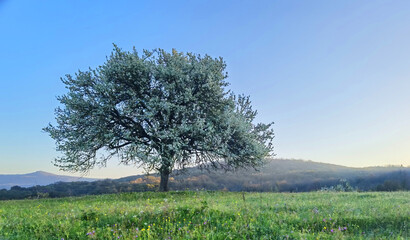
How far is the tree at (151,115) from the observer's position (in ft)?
71.2

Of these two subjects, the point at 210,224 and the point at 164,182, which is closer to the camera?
the point at 210,224

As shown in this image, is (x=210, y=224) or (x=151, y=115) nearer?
(x=210, y=224)

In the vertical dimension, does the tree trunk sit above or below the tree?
below

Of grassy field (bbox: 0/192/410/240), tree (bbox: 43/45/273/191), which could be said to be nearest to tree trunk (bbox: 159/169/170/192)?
tree (bbox: 43/45/273/191)

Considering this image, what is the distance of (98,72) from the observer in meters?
23.0

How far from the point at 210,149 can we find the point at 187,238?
600 inches

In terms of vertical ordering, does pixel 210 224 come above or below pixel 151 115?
below

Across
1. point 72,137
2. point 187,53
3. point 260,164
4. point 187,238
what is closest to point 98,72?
point 72,137

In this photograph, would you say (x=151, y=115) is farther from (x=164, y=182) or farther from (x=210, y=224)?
(x=210, y=224)

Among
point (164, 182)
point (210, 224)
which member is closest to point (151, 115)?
point (164, 182)

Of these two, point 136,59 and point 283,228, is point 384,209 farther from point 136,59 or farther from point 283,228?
point 136,59

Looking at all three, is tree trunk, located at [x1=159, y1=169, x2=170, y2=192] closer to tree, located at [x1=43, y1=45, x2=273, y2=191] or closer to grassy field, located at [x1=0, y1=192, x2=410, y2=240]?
tree, located at [x1=43, y1=45, x2=273, y2=191]

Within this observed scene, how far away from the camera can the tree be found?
21.7m

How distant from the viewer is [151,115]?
21.4 meters
